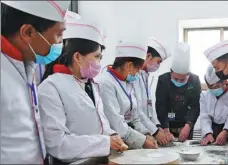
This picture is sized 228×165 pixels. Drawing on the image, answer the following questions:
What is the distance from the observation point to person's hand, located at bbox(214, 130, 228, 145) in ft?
6.23

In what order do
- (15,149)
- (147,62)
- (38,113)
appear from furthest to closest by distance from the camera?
1. (147,62)
2. (38,113)
3. (15,149)

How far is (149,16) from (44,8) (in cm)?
126

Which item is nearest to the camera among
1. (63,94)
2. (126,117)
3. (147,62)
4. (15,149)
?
(15,149)

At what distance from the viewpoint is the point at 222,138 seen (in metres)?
1.93

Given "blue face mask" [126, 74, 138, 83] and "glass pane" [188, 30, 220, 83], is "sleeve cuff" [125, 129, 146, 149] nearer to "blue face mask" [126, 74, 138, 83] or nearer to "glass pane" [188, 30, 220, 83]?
"blue face mask" [126, 74, 138, 83]

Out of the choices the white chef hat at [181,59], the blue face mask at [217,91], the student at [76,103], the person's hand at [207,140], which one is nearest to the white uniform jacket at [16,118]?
the student at [76,103]

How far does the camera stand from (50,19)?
3.62ft

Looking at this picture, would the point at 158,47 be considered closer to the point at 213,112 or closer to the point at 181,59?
the point at 181,59

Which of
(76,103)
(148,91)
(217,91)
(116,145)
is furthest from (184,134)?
(76,103)

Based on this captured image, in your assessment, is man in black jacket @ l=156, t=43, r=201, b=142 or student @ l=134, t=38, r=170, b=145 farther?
man in black jacket @ l=156, t=43, r=201, b=142

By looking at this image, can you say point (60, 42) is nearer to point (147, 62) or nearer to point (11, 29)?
point (11, 29)

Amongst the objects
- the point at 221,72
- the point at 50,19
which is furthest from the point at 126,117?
the point at 50,19

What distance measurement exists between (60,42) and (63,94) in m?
0.21

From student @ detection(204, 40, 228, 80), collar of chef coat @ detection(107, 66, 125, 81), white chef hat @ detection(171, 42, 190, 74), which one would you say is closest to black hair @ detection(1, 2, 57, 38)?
collar of chef coat @ detection(107, 66, 125, 81)
